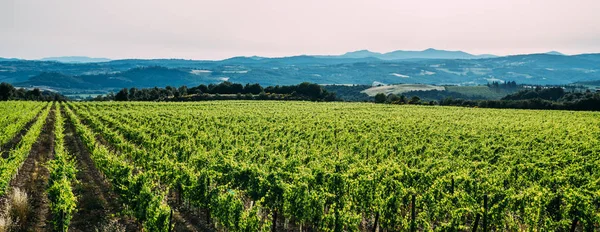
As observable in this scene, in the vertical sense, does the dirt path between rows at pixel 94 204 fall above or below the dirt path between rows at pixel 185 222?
above

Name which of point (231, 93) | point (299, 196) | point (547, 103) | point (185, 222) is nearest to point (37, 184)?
point (185, 222)

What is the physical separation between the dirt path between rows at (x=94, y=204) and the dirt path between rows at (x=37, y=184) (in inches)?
41.3

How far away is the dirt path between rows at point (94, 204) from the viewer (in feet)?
44.4

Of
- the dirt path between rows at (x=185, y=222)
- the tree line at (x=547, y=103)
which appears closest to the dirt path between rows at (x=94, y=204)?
the dirt path between rows at (x=185, y=222)

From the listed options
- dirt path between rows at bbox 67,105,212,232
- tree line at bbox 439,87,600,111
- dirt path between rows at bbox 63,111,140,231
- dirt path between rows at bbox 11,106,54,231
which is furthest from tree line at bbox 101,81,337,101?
dirt path between rows at bbox 67,105,212,232

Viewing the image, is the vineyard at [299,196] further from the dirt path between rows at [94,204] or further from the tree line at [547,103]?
the tree line at [547,103]

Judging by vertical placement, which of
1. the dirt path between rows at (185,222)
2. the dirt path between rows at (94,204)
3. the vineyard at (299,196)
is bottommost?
the dirt path between rows at (185,222)

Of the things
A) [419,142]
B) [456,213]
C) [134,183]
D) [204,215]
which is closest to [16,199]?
[134,183]

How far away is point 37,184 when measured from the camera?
1764 centimetres

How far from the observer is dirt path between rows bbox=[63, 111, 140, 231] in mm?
13525

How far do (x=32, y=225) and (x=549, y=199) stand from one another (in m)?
17.0

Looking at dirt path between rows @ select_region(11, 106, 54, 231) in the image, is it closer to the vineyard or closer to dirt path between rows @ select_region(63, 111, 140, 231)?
the vineyard

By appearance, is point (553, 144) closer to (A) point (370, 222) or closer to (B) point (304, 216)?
(A) point (370, 222)

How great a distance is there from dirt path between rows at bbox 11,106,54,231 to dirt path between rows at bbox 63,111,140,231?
1.05 metres
